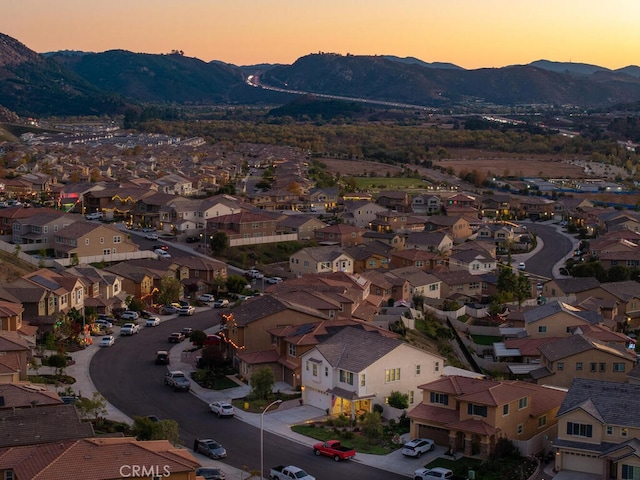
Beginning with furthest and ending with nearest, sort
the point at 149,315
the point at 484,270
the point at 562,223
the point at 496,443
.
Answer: the point at 562,223, the point at 484,270, the point at 149,315, the point at 496,443

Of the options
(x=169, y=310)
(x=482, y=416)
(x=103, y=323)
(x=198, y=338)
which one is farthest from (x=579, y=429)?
(x=169, y=310)

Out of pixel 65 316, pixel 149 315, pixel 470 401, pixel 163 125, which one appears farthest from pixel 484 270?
pixel 163 125

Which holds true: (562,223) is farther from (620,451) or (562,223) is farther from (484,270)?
(620,451)

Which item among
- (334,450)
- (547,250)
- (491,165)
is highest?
(491,165)

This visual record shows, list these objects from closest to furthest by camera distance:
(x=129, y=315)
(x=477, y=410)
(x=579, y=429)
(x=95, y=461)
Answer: (x=95, y=461) → (x=579, y=429) → (x=477, y=410) → (x=129, y=315)

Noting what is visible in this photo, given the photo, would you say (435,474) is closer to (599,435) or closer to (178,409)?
(599,435)
